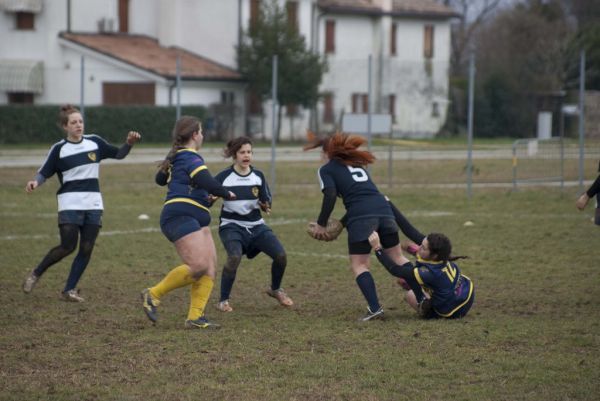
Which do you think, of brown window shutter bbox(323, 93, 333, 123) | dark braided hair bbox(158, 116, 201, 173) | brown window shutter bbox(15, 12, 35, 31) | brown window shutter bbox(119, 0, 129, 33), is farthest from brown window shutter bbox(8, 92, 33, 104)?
dark braided hair bbox(158, 116, 201, 173)

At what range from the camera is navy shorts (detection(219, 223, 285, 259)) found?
973cm

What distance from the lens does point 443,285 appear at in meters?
8.79

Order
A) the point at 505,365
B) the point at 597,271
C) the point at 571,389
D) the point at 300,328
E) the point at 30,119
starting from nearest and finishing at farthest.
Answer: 1. the point at 571,389
2. the point at 505,365
3. the point at 300,328
4. the point at 597,271
5. the point at 30,119

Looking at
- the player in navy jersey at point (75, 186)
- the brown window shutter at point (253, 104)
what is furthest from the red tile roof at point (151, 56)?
the player in navy jersey at point (75, 186)

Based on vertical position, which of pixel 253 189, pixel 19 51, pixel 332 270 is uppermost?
pixel 19 51

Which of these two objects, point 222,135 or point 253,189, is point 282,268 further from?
point 222,135

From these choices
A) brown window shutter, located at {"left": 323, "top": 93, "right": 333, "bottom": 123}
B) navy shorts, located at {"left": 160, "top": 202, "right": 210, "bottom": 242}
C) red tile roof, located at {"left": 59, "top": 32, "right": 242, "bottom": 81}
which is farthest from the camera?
brown window shutter, located at {"left": 323, "top": 93, "right": 333, "bottom": 123}

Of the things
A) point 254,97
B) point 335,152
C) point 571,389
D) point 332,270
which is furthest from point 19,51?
point 571,389

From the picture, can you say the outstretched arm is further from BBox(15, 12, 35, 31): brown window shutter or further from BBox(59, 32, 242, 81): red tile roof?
BBox(15, 12, 35, 31): brown window shutter

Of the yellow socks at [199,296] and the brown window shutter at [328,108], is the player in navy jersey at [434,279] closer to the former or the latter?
the yellow socks at [199,296]

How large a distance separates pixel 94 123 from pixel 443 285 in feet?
75.0

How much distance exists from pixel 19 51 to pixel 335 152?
114 ft

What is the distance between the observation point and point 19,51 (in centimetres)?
4141

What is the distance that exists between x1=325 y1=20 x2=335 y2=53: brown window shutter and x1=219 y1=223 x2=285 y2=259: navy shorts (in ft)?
123
